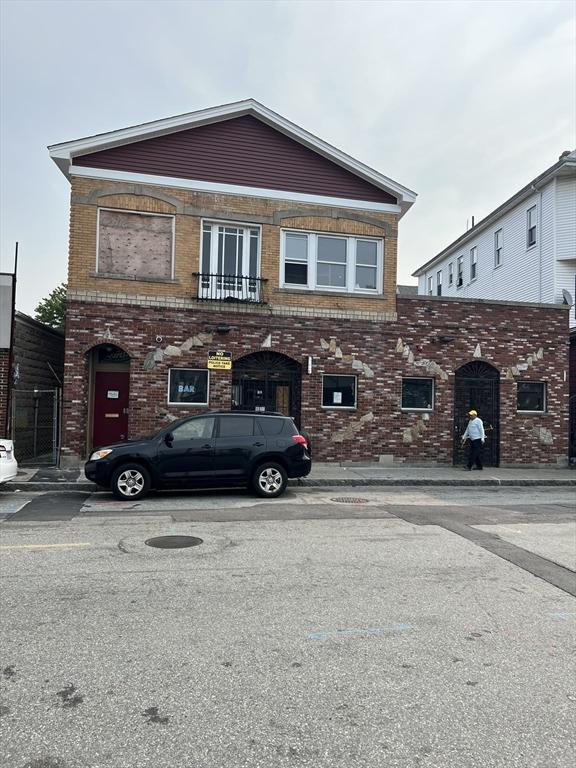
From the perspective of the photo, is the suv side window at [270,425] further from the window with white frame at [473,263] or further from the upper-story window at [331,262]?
the window with white frame at [473,263]

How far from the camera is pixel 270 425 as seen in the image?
11.3 meters

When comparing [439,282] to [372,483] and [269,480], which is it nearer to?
[372,483]

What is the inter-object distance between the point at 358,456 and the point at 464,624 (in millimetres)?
11369

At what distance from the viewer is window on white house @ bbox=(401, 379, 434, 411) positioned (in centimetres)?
1647

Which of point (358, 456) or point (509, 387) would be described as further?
point (509, 387)

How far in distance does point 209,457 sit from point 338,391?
20.0 feet

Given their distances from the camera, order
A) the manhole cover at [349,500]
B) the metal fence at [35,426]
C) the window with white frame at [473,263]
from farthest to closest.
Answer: the window with white frame at [473,263], the metal fence at [35,426], the manhole cover at [349,500]

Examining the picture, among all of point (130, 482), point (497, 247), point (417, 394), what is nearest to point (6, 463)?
point (130, 482)

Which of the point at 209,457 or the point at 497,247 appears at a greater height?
the point at 497,247

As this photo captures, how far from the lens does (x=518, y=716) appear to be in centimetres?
323

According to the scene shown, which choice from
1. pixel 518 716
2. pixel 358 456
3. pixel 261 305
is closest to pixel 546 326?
pixel 358 456

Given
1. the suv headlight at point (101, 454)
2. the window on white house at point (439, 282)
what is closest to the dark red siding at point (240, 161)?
the suv headlight at point (101, 454)

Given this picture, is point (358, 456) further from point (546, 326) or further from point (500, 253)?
point (500, 253)

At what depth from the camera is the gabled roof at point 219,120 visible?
14242 mm
